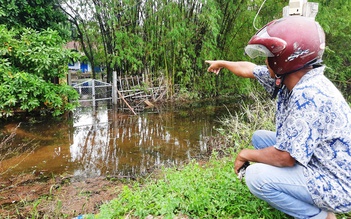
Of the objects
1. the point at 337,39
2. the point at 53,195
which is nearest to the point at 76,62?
the point at 53,195

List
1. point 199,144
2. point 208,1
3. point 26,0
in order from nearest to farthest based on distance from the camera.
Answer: point 199,144
point 26,0
point 208,1

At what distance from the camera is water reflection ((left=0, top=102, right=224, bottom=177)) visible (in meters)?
3.76

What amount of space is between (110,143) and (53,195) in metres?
1.90

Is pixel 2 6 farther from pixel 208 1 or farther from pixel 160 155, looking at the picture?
pixel 208 1

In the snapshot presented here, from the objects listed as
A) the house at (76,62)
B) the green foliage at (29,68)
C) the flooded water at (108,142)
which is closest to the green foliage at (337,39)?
the flooded water at (108,142)

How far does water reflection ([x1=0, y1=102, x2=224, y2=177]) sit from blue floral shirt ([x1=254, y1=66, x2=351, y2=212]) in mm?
2637

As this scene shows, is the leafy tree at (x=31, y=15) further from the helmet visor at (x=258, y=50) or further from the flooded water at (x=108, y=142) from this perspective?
the helmet visor at (x=258, y=50)

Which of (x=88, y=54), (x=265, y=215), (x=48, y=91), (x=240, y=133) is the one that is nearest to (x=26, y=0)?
(x=48, y=91)

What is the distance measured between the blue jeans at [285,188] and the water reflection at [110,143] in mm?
2406

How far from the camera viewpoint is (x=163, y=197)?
1920mm

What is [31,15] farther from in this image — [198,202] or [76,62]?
[198,202]

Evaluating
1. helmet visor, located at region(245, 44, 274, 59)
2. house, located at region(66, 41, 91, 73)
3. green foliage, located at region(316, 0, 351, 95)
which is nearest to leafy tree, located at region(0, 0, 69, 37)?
house, located at region(66, 41, 91, 73)

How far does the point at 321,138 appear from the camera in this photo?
1203 millimetres

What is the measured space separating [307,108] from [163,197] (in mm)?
1211
